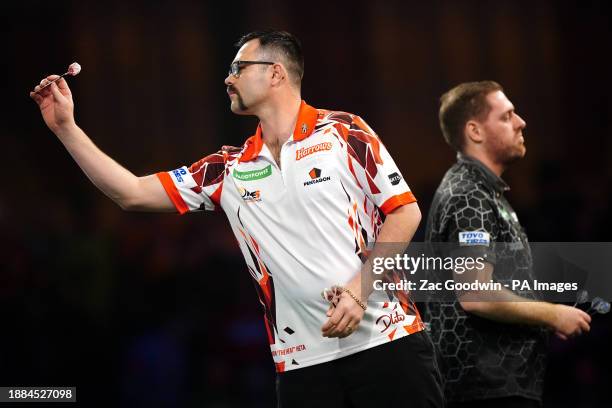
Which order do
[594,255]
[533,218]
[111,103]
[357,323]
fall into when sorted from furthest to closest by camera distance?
[111,103]
[533,218]
[594,255]
[357,323]

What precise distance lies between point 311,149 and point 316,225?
0.97ft

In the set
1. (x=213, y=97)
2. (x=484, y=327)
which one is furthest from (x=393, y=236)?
(x=213, y=97)

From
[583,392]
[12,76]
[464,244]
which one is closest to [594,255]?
[464,244]

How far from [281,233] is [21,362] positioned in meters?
3.91

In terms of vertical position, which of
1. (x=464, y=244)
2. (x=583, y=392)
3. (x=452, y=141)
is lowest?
(x=583, y=392)

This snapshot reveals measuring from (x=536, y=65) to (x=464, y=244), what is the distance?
510 cm

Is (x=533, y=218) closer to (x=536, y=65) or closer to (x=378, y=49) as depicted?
(x=536, y=65)

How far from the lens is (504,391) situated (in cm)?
377

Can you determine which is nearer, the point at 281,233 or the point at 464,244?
the point at 281,233

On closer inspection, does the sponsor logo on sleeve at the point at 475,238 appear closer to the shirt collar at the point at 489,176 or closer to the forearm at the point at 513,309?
the forearm at the point at 513,309

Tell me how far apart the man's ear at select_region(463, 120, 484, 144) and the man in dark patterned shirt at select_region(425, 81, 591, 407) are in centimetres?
11

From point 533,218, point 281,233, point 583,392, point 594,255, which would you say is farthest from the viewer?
point 533,218

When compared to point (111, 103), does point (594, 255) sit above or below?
below

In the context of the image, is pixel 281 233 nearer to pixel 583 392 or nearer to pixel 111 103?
pixel 583 392
